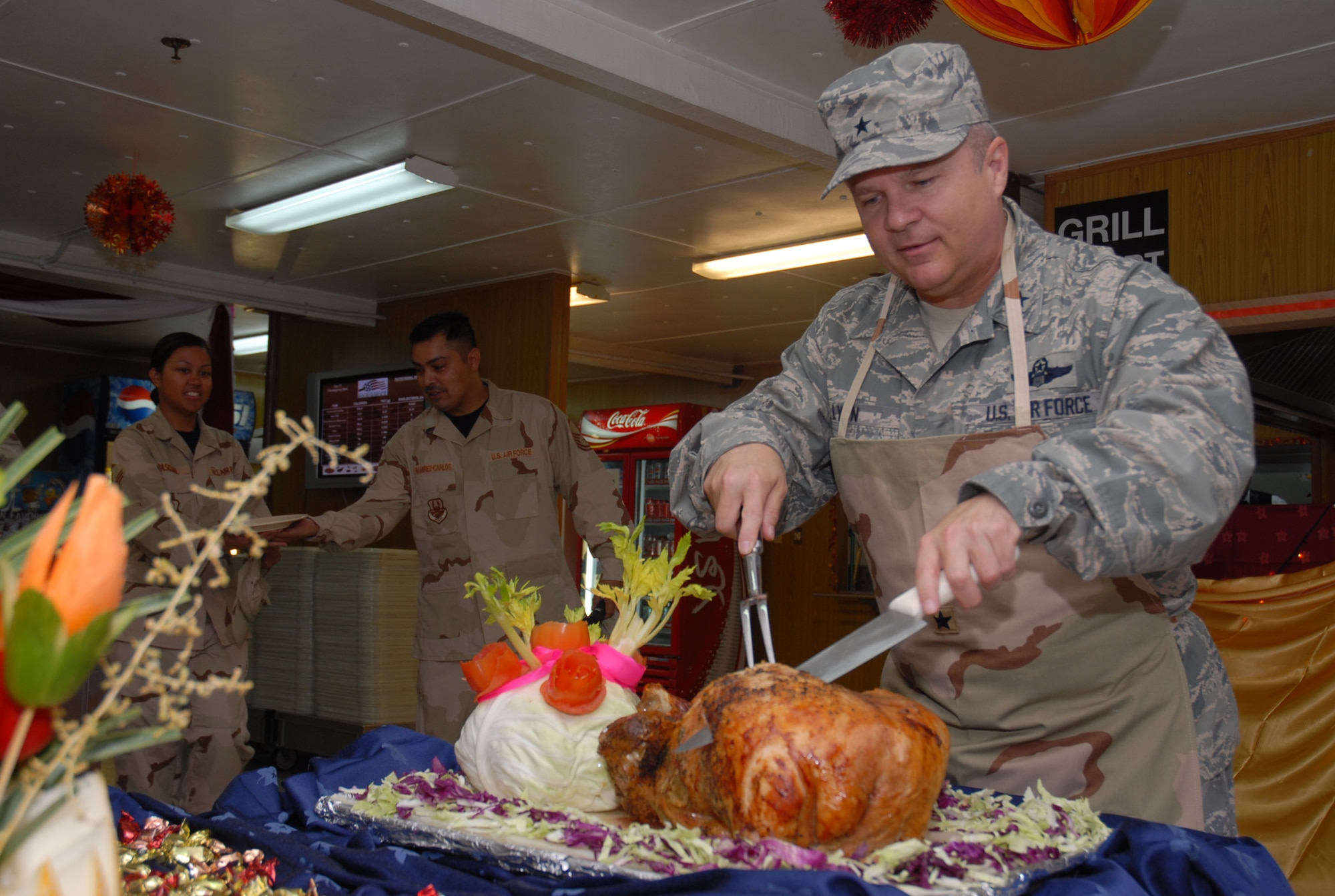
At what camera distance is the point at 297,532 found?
10.8 ft

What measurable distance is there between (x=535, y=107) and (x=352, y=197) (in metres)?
1.39

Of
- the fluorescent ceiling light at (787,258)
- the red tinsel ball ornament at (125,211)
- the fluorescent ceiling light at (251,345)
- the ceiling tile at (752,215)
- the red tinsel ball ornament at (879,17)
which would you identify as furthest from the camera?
the fluorescent ceiling light at (251,345)

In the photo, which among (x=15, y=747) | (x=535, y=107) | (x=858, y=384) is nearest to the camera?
(x=15, y=747)

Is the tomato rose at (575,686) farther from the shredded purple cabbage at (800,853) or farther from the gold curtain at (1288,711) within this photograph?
the gold curtain at (1288,711)

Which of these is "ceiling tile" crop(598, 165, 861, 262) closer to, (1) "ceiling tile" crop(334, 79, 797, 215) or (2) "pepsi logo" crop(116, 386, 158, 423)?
(1) "ceiling tile" crop(334, 79, 797, 215)

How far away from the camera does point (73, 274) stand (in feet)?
21.0

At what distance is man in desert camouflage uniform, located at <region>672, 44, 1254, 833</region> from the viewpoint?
4.28ft

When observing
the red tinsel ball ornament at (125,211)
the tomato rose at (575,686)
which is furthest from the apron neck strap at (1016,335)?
the red tinsel ball ornament at (125,211)

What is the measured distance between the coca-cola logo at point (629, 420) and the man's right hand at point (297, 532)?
5.39 metres

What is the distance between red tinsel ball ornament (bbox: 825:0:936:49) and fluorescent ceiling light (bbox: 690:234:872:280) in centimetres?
319

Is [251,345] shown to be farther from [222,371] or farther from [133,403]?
[222,371]

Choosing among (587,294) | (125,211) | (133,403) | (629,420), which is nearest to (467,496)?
(125,211)

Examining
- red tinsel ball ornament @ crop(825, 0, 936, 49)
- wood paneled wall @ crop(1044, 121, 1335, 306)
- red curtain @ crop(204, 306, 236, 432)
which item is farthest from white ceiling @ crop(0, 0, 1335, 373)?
red curtain @ crop(204, 306, 236, 432)

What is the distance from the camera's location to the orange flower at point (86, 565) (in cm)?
47
